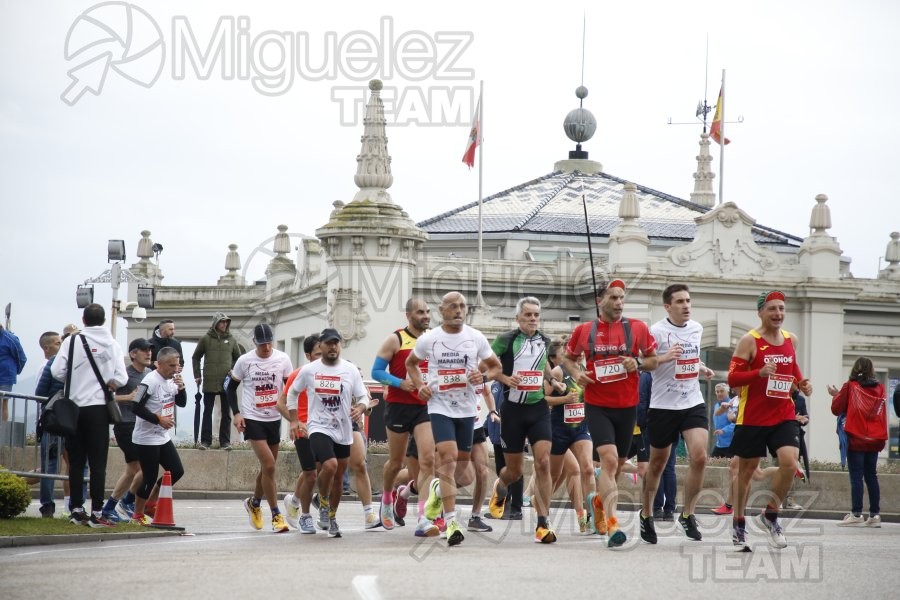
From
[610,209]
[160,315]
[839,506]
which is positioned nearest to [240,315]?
[160,315]

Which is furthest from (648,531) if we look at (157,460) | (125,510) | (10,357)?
(10,357)

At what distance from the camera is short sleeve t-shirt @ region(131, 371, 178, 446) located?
51.3 feet

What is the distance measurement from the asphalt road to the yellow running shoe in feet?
0.84

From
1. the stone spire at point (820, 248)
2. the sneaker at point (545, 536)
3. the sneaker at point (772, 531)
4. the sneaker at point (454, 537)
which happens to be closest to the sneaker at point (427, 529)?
the sneaker at point (454, 537)

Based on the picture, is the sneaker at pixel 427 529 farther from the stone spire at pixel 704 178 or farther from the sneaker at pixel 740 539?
the stone spire at pixel 704 178

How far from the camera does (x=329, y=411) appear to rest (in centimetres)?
1502

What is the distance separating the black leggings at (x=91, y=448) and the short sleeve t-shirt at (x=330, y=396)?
175 cm

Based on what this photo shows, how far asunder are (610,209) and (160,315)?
17.1 meters

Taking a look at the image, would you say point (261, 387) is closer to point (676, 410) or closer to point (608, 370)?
point (608, 370)

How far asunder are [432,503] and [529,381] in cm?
131

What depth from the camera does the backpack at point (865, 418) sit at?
1872 cm

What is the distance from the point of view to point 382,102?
43.2 meters

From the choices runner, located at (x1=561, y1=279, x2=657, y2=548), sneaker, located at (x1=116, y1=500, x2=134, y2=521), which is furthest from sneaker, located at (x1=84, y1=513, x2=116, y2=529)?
runner, located at (x1=561, y1=279, x2=657, y2=548)

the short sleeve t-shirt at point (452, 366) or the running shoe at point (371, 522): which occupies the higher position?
the short sleeve t-shirt at point (452, 366)
